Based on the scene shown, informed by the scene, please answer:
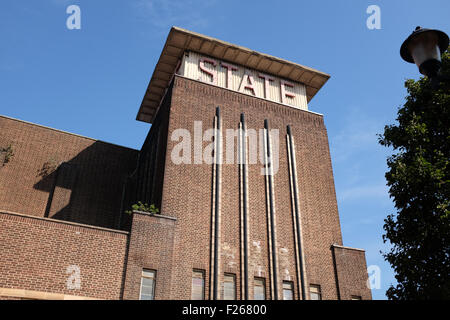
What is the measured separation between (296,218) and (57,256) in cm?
1243

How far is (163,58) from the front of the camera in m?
29.6

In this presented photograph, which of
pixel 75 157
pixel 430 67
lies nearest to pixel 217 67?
pixel 75 157

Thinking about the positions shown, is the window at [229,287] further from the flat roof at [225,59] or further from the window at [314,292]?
the flat roof at [225,59]

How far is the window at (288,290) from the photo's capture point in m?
21.1

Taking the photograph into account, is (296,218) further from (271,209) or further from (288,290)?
(288,290)

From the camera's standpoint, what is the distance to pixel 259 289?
20.7 metres

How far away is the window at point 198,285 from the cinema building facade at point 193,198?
0.05 meters

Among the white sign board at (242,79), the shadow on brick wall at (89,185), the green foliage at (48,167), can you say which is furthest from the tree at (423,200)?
the green foliage at (48,167)

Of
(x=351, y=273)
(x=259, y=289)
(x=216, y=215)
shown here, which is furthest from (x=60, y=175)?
(x=351, y=273)

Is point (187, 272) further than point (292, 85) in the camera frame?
No

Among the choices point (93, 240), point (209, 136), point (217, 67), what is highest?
point (217, 67)

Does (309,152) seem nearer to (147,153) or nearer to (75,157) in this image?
(147,153)

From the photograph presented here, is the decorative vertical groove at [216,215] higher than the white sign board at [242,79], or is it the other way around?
the white sign board at [242,79]

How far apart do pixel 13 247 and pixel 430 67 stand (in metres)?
16.9
